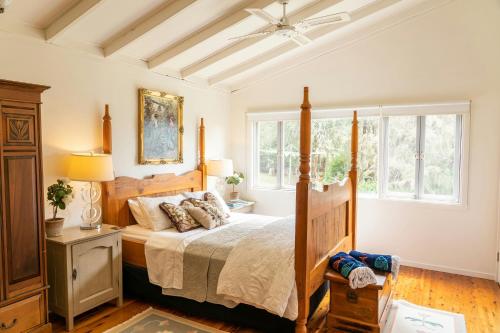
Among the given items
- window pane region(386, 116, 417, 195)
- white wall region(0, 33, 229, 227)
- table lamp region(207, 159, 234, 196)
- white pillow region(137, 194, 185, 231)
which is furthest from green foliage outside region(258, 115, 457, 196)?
white pillow region(137, 194, 185, 231)

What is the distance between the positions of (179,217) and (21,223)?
141cm

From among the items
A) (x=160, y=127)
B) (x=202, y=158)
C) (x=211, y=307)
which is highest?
(x=160, y=127)

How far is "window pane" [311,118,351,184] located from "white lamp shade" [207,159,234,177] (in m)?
1.24

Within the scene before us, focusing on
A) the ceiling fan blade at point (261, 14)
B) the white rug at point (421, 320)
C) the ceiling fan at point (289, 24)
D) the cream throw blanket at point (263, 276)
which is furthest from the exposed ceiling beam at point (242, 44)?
the white rug at point (421, 320)

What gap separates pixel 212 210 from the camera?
12.7 feet

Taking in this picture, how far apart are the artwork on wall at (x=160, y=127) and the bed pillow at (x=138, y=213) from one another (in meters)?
0.51

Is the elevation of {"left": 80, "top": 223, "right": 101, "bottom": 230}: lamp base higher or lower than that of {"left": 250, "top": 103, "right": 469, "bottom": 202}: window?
lower

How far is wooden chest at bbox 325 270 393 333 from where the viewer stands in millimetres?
2680

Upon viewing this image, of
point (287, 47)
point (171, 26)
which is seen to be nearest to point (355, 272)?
point (171, 26)

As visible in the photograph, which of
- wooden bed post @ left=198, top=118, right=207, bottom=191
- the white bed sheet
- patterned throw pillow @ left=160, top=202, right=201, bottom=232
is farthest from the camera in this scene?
wooden bed post @ left=198, top=118, right=207, bottom=191

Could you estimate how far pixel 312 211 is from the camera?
8.70 feet

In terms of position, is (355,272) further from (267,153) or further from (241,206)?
(267,153)

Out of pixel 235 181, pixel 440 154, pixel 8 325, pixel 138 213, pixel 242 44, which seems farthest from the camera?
pixel 235 181

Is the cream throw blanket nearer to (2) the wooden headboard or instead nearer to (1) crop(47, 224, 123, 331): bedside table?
(1) crop(47, 224, 123, 331): bedside table
